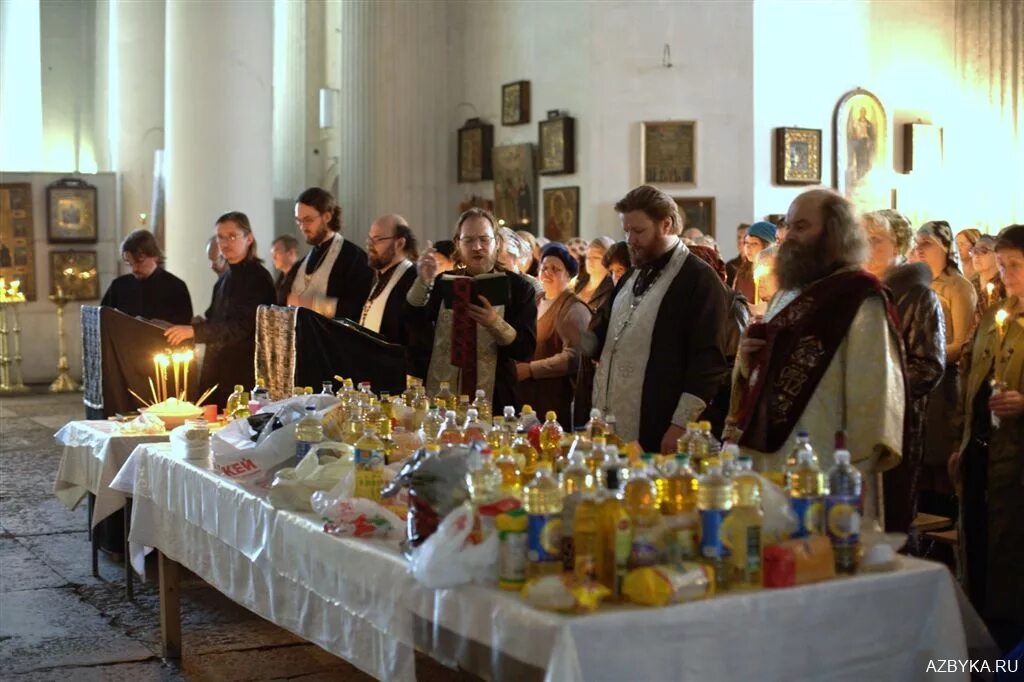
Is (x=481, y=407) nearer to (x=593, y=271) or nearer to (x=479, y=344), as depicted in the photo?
(x=479, y=344)

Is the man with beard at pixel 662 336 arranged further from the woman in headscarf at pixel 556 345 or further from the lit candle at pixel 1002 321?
the woman in headscarf at pixel 556 345

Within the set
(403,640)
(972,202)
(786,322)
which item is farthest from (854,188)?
(403,640)

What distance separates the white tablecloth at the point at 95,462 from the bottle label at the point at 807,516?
12.0 ft

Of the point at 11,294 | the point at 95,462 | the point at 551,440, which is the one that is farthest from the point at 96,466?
the point at 11,294

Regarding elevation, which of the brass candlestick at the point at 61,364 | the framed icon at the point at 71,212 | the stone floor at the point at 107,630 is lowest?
the stone floor at the point at 107,630

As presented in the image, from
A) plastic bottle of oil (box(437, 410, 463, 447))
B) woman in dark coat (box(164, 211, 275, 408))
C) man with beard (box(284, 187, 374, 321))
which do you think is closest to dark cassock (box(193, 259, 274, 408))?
woman in dark coat (box(164, 211, 275, 408))

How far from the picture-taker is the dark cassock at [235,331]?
7.30 m

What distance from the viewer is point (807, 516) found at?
329cm

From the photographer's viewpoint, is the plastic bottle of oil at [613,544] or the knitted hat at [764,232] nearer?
the plastic bottle of oil at [613,544]

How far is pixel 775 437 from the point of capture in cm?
413

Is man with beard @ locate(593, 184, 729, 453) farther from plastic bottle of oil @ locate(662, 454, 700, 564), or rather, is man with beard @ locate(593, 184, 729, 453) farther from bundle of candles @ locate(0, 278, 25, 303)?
bundle of candles @ locate(0, 278, 25, 303)

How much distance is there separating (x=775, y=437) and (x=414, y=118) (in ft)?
43.8

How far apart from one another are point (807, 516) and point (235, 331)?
455cm

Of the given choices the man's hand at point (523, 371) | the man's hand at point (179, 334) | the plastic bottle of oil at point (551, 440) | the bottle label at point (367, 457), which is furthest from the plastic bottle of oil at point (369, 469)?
the man's hand at point (179, 334)
